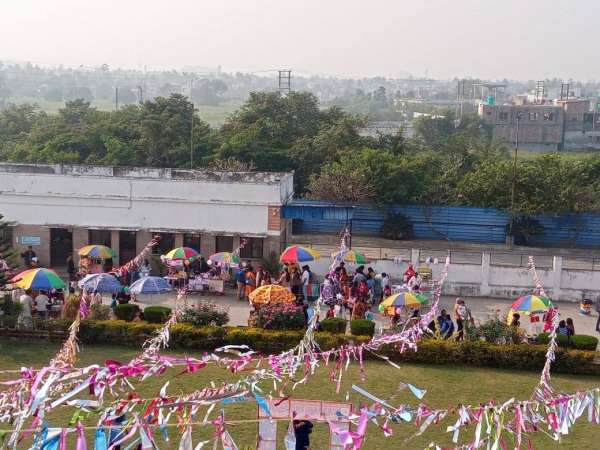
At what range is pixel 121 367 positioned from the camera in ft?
29.2

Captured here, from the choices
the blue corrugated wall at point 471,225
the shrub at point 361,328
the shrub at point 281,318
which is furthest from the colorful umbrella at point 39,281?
the blue corrugated wall at point 471,225

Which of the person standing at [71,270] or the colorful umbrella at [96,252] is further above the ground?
the colorful umbrella at [96,252]

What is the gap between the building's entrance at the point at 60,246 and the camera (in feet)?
73.0

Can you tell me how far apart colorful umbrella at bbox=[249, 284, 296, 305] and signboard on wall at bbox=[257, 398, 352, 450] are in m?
5.84

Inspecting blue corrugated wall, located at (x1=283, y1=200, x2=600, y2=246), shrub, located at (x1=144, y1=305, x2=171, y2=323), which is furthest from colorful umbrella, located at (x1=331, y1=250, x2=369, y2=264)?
blue corrugated wall, located at (x1=283, y1=200, x2=600, y2=246)

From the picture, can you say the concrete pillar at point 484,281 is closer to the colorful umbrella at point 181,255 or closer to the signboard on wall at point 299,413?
the colorful umbrella at point 181,255

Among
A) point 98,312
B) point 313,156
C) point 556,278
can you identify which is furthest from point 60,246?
point 313,156

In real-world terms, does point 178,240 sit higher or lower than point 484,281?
higher

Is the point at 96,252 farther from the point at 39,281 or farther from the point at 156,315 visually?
the point at 156,315

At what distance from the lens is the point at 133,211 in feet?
72.2

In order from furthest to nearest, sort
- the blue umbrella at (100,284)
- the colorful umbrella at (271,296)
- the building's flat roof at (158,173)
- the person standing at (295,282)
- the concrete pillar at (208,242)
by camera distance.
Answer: the building's flat roof at (158,173)
the concrete pillar at (208,242)
the person standing at (295,282)
the blue umbrella at (100,284)
the colorful umbrella at (271,296)

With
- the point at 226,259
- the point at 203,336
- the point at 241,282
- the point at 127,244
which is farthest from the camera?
the point at 127,244

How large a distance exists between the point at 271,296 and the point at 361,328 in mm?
1889

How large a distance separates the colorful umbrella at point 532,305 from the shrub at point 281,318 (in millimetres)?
4254
